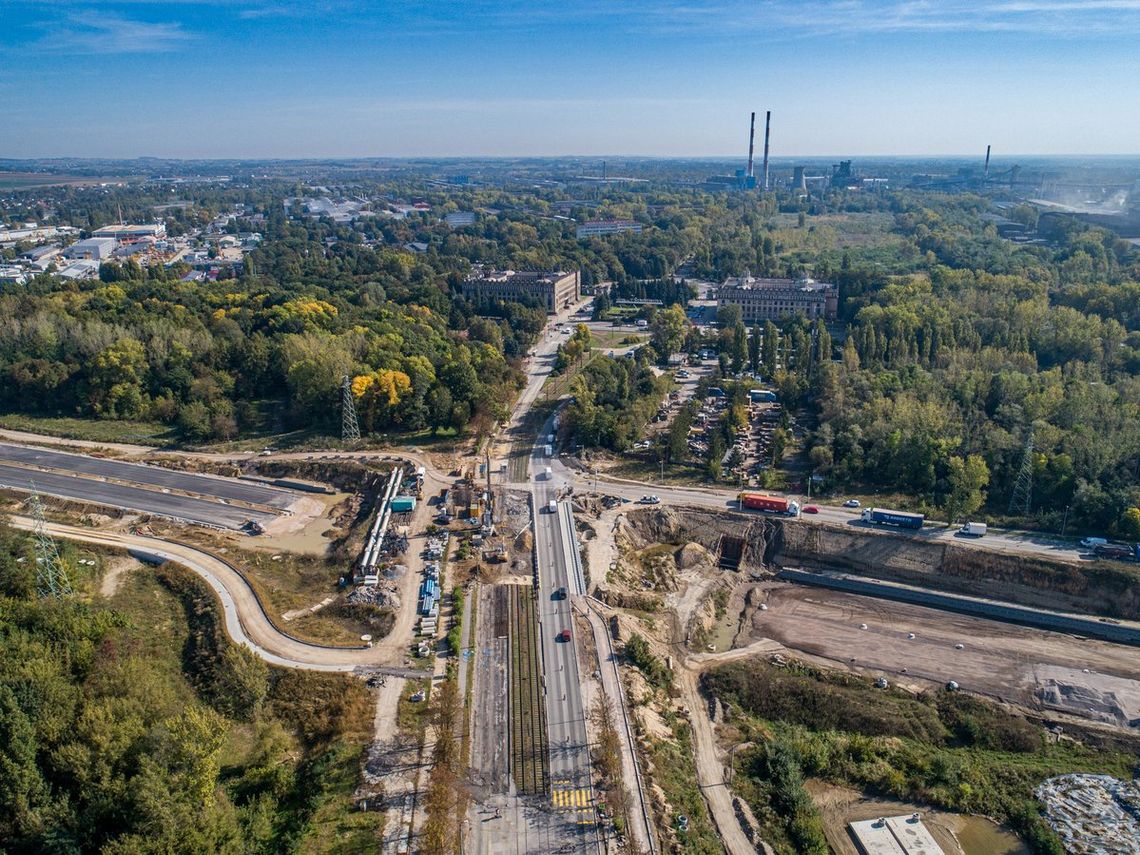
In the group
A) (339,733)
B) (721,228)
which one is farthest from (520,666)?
(721,228)

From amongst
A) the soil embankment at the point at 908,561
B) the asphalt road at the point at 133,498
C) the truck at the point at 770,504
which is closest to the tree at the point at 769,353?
the truck at the point at 770,504

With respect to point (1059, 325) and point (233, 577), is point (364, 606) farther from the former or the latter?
point (1059, 325)

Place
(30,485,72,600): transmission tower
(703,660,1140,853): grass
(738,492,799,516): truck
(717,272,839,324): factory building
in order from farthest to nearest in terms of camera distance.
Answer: (717,272,839,324): factory building
(738,492,799,516): truck
(30,485,72,600): transmission tower
(703,660,1140,853): grass

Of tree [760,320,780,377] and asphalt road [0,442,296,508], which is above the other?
tree [760,320,780,377]

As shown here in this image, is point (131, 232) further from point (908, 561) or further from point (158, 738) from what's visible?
point (908, 561)

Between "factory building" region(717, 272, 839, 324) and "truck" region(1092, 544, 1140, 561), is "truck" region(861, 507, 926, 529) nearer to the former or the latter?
"truck" region(1092, 544, 1140, 561)

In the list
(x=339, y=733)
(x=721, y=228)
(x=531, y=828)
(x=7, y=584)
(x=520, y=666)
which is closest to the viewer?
(x=531, y=828)

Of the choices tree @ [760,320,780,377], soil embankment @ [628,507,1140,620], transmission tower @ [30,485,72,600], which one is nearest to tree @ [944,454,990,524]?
soil embankment @ [628,507,1140,620]

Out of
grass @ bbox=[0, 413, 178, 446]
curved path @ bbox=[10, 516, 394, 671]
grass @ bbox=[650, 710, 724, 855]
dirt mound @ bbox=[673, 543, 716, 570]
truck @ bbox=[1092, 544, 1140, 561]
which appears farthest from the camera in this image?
grass @ bbox=[0, 413, 178, 446]
